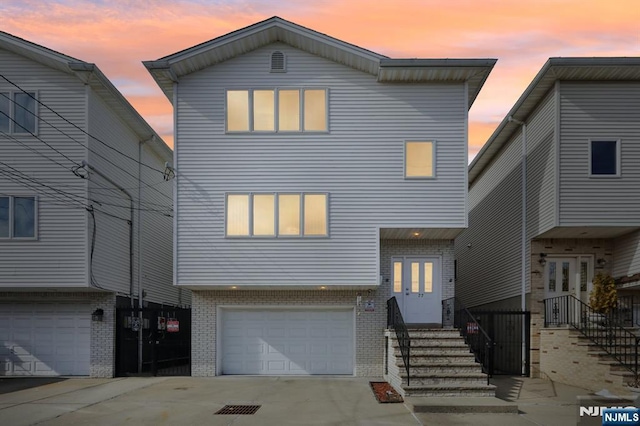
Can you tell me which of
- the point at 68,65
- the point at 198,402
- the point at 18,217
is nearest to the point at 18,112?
the point at 68,65

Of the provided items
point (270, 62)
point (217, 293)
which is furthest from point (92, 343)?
point (270, 62)

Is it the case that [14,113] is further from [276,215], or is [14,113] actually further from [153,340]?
[276,215]

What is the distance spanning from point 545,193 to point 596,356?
17.0ft

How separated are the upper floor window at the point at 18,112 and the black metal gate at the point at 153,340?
20.4ft

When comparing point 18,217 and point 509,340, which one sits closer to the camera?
point 18,217

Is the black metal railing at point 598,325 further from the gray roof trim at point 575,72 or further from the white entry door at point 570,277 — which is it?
the gray roof trim at point 575,72

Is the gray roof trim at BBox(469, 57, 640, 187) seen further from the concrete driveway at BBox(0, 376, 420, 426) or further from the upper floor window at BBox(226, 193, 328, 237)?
the concrete driveway at BBox(0, 376, 420, 426)

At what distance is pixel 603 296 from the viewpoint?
61.3 feet

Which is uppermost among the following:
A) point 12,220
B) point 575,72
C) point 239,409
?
point 575,72

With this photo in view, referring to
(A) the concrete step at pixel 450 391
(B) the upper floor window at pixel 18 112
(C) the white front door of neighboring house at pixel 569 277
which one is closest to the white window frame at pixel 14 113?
(B) the upper floor window at pixel 18 112

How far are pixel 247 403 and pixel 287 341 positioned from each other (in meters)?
5.28

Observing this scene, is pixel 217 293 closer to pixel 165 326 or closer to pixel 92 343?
pixel 165 326

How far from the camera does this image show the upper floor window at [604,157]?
19.0m

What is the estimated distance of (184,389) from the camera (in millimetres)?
16938
